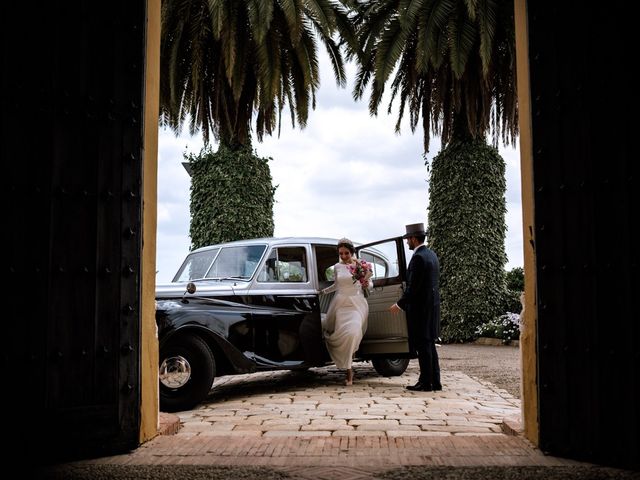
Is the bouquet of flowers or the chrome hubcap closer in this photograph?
the chrome hubcap

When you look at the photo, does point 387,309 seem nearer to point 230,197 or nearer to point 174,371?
point 174,371

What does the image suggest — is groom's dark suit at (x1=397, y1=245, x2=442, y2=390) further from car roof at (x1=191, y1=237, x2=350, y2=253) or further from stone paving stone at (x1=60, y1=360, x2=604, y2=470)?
car roof at (x1=191, y1=237, x2=350, y2=253)

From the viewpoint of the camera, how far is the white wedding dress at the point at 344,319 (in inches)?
294

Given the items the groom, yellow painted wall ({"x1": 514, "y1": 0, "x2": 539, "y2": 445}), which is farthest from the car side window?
yellow painted wall ({"x1": 514, "y1": 0, "x2": 539, "y2": 445})

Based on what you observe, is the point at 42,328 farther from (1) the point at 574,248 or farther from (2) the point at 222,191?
(2) the point at 222,191

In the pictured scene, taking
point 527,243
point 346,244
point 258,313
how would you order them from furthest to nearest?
point 346,244, point 258,313, point 527,243

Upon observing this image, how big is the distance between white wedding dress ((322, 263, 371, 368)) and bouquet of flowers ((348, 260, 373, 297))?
0.17 feet

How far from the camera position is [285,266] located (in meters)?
7.48

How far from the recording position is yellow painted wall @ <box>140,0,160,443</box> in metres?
4.16

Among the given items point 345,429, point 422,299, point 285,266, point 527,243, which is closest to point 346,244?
point 285,266

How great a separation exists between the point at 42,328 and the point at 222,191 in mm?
11785

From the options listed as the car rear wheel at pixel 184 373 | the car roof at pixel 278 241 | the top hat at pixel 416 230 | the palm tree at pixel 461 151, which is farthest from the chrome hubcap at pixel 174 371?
the palm tree at pixel 461 151

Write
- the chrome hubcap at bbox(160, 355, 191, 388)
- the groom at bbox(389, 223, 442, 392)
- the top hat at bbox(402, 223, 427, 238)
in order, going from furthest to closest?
the top hat at bbox(402, 223, 427, 238) < the groom at bbox(389, 223, 442, 392) < the chrome hubcap at bbox(160, 355, 191, 388)

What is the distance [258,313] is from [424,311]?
186cm
